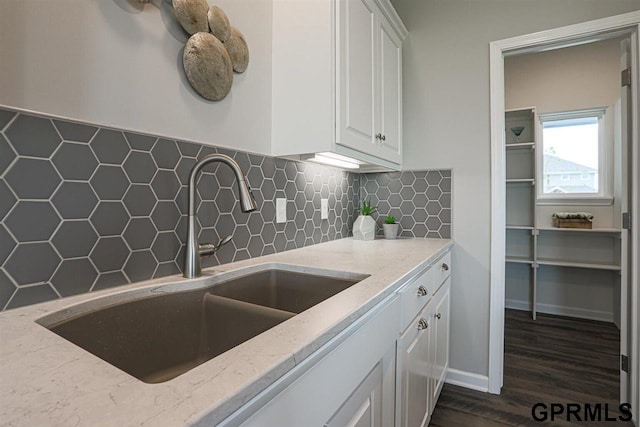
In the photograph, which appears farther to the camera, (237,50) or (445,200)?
(445,200)

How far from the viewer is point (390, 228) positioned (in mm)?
2117

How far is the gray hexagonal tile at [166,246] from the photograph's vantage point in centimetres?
98

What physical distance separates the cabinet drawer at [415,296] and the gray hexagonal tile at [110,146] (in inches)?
38.0

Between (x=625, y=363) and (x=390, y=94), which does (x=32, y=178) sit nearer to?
(x=390, y=94)

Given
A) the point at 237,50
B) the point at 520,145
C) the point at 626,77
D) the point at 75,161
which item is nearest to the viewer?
the point at 75,161

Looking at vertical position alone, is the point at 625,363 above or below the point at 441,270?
below

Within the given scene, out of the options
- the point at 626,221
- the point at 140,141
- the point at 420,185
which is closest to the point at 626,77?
the point at 626,221

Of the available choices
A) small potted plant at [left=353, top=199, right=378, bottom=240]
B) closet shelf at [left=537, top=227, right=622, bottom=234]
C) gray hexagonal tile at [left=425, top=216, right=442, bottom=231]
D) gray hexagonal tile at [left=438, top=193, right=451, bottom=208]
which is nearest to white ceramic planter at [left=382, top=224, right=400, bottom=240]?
small potted plant at [left=353, top=199, right=378, bottom=240]

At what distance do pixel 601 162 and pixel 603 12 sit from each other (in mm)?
2034

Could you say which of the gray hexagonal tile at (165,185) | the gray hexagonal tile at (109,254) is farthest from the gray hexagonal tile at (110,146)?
the gray hexagonal tile at (109,254)

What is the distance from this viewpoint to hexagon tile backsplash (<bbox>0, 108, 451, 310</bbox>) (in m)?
0.70

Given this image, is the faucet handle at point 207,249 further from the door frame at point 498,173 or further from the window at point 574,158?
the window at point 574,158

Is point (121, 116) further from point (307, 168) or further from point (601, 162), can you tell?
point (601, 162)

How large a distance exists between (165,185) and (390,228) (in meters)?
1.49
